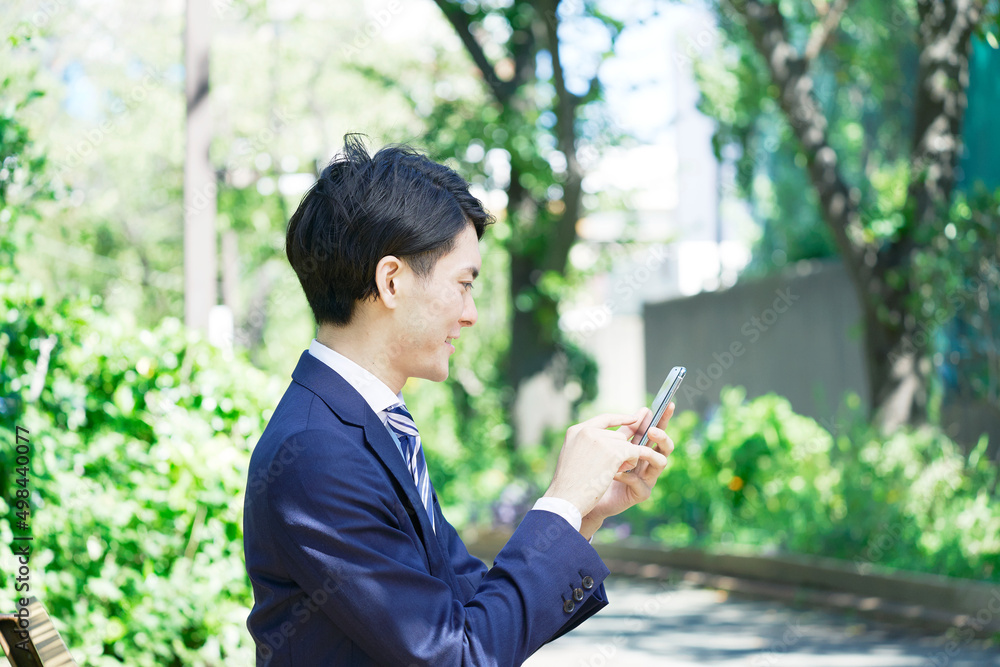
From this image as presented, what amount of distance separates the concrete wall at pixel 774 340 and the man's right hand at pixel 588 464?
27.4 ft

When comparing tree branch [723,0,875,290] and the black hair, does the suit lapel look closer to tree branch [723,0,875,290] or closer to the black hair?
the black hair

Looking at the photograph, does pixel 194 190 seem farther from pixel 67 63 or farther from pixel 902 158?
pixel 67 63

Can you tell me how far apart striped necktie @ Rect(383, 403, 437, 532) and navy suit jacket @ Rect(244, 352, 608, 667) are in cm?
7

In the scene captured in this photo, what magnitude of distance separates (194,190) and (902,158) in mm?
8993

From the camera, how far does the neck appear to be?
1.71 m

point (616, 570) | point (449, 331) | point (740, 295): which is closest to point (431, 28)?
point (740, 295)

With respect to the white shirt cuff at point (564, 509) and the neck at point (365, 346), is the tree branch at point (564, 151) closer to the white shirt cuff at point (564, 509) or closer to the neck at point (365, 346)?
the neck at point (365, 346)

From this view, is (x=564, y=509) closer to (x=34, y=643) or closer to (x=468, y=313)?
(x=468, y=313)

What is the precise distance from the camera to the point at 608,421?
1806 millimetres

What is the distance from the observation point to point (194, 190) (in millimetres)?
7383

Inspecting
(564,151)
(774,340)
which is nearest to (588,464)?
(564,151)

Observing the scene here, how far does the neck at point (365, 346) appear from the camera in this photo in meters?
1.71

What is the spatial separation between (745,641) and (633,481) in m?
5.35

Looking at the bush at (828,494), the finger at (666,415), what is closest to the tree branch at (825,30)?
the bush at (828,494)
